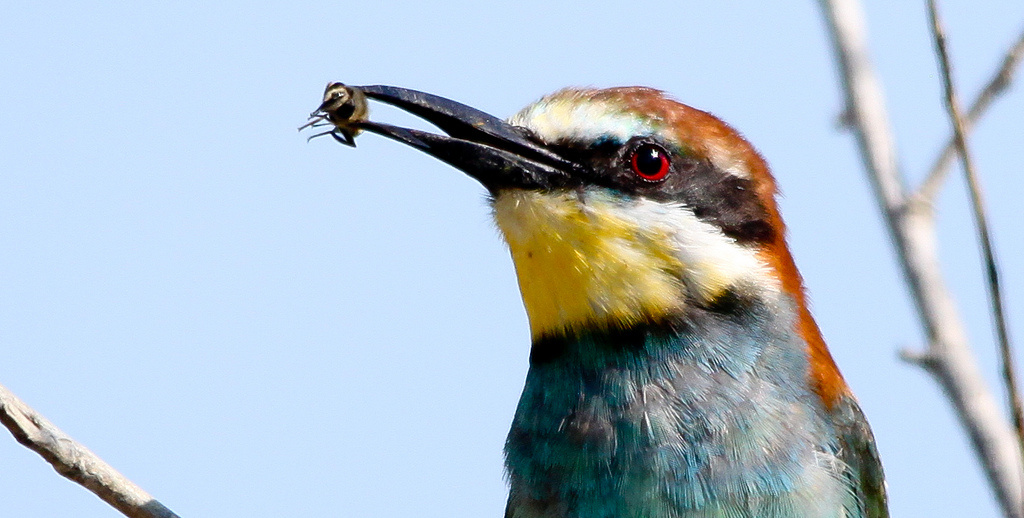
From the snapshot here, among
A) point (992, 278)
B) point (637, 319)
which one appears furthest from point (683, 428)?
point (992, 278)

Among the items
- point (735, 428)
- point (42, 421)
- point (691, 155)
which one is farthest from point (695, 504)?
point (42, 421)

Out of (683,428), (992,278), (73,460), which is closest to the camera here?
(992,278)

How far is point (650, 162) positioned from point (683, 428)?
0.85 m

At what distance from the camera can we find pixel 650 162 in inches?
159

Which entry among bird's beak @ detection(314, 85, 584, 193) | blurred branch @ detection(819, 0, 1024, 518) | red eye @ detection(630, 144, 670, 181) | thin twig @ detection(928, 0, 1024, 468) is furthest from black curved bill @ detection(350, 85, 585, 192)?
thin twig @ detection(928, 0, 1024, 468)

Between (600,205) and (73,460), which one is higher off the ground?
(600,205)

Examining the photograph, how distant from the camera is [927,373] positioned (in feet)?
13.0

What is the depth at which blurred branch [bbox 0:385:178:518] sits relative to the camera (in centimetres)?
310

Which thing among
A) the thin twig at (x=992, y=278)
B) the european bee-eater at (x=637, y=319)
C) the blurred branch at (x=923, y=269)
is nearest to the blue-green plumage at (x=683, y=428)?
the european bee-eater at (x=637, y=319)

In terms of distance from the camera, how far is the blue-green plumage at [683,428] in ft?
12.6

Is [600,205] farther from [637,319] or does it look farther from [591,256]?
[637,319]

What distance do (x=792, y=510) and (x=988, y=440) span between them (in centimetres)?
60

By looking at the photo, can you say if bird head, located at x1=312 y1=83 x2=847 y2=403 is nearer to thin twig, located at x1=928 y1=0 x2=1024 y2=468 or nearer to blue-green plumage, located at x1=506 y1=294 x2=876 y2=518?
blue-green plumage, located at x1=506 y1=294 x2=876 y2=518

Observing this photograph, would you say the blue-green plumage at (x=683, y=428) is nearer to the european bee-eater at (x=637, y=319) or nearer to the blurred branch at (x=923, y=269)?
the european bee-eater at (x=637, y=319)
